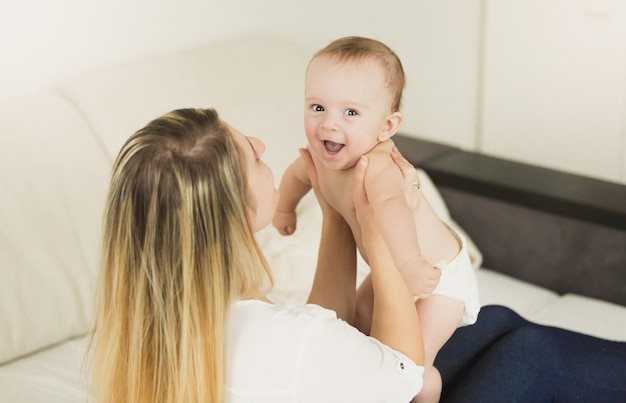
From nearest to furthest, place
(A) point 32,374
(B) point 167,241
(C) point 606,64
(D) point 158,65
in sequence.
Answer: (B) point 167,241 < (A) point 32,374 < (D) point 158,65 < (C) point 606,64

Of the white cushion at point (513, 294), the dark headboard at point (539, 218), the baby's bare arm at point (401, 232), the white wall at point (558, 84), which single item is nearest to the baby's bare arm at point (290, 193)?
the baby's bare arm at point (401, 232)

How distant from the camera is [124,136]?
2.06 metres

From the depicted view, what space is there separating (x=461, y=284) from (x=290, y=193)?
1.18 ft

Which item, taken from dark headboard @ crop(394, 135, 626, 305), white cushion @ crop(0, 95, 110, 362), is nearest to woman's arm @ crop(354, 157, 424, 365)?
white cushion @ crop(0, 95, 110, 362)

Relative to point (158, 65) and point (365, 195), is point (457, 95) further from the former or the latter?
point (365, 195)

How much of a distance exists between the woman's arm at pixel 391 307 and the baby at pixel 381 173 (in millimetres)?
23

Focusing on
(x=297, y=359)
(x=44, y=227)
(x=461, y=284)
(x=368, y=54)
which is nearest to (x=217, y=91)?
(x=44, y=227)

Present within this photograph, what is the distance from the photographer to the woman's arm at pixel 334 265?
163 cm

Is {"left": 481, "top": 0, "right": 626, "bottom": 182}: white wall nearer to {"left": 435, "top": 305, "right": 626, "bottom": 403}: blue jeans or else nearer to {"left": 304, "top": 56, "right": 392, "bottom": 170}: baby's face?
{"left": 435, "top": 305, "right": 626, "bottom": 403}: blue jeans

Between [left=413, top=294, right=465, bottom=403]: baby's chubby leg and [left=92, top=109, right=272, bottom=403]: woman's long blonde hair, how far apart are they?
1.37ft

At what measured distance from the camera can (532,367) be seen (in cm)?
158

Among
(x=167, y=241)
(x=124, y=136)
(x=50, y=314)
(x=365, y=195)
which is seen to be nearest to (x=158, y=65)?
(x=124, y=136)

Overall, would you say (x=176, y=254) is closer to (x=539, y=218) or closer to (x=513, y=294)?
(x=513, y=294)

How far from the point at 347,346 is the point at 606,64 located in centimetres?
181
